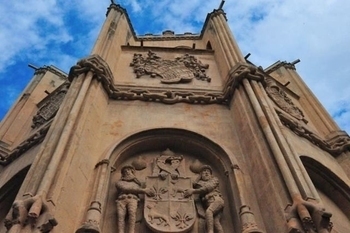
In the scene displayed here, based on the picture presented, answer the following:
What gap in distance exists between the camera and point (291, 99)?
→ 12570 mm

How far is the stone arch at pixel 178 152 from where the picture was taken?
6262mm

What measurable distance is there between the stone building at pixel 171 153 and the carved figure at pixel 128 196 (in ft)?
0.07

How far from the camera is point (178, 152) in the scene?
27.2 feet

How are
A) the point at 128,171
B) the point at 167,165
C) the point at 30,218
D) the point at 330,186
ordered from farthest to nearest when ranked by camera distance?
the point at 330,186, the point at 167,165, the point at 128,171, the point at 30,218

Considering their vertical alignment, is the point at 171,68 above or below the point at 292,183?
above

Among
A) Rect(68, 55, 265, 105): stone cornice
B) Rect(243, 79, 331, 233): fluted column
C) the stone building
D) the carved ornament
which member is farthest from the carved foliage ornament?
the carved ornament

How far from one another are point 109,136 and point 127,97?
60.8 inches

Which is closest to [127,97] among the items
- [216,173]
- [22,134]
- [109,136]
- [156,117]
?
[156,117]

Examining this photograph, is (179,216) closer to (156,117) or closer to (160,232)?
(160,232)

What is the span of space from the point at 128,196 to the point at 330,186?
16.0 ft

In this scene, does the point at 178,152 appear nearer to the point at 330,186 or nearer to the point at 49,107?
the point at 330,186

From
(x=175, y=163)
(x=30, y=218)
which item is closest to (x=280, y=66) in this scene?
(x=175, y=163)

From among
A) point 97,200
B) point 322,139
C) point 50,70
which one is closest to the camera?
point 97,200

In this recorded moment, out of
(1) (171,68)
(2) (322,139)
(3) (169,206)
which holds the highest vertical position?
(1) (171,68)
